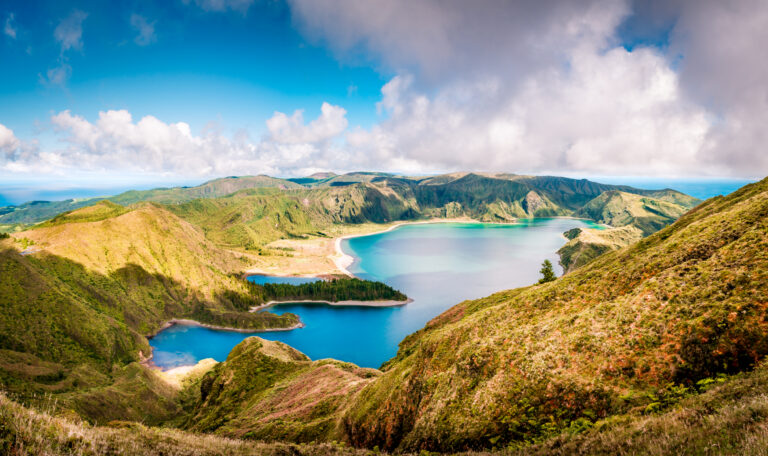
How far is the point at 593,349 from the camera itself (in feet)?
53.0

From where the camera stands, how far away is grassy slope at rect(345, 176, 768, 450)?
42.4 ft

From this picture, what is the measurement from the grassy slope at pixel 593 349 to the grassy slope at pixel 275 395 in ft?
20.2

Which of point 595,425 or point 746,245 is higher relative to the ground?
point 746,245

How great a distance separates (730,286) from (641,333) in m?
4.45

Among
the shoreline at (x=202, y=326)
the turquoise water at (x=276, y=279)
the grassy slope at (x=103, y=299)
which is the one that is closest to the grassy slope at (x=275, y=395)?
the grassy slope at (x=103, y=299)

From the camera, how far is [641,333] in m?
15.2

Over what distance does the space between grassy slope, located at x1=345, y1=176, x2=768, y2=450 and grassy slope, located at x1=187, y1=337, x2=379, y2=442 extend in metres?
6.16

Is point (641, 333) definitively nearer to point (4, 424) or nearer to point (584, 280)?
point (584, 280)

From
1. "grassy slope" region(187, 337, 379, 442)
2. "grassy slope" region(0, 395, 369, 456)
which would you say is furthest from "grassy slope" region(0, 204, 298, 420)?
"grassy slope" region(0, 395, 369, 456)

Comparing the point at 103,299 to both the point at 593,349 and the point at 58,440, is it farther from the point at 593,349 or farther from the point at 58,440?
the point at 593,349

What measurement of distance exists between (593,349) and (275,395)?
3737 centimetres

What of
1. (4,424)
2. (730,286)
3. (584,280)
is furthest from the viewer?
(584,280)

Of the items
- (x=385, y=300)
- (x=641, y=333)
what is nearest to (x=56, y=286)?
(x=385, y=300)

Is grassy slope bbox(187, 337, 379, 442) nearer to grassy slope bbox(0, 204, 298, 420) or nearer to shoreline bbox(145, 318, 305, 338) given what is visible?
grassy slope bbox(0, 204, 298, 420)
